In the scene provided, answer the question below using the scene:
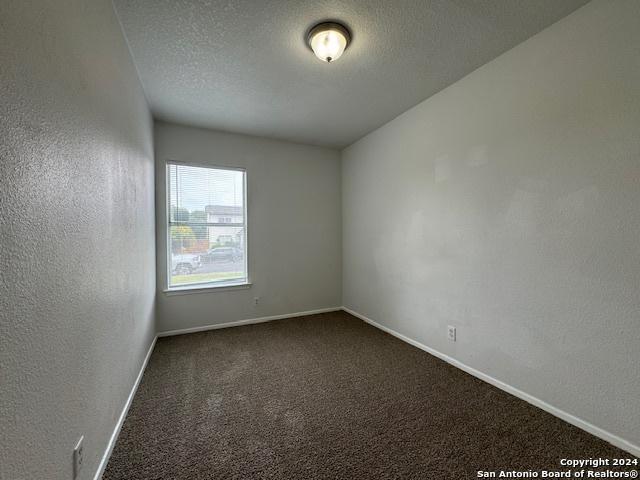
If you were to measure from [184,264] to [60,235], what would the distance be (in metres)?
2.55

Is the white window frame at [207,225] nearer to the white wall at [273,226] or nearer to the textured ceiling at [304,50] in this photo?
the white wall at [273,226]

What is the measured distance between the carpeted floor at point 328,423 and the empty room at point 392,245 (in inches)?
0.6

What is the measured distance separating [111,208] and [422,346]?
298 centimetres

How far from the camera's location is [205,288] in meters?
3.44

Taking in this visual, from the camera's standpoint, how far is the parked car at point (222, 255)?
3553 millimetres

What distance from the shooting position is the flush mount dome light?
5.85 feet

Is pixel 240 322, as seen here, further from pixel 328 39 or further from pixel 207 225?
pixel 328 39

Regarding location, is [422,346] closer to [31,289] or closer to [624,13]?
[624,13]

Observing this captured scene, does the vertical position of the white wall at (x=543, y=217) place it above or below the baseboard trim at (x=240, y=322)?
above

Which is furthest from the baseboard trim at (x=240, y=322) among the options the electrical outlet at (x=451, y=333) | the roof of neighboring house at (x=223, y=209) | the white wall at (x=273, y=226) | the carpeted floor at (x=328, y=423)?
the electrical outlet at (x=451, y=333)

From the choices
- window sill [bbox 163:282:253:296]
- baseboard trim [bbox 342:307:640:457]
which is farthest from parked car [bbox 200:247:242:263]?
baseboard trim [bbox 342:307:640:457]

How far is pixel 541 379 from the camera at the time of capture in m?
1.88

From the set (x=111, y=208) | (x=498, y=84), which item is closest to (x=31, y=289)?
(x=111, y=208)

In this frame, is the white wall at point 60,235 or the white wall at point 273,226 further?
the white wall at point 273,226
